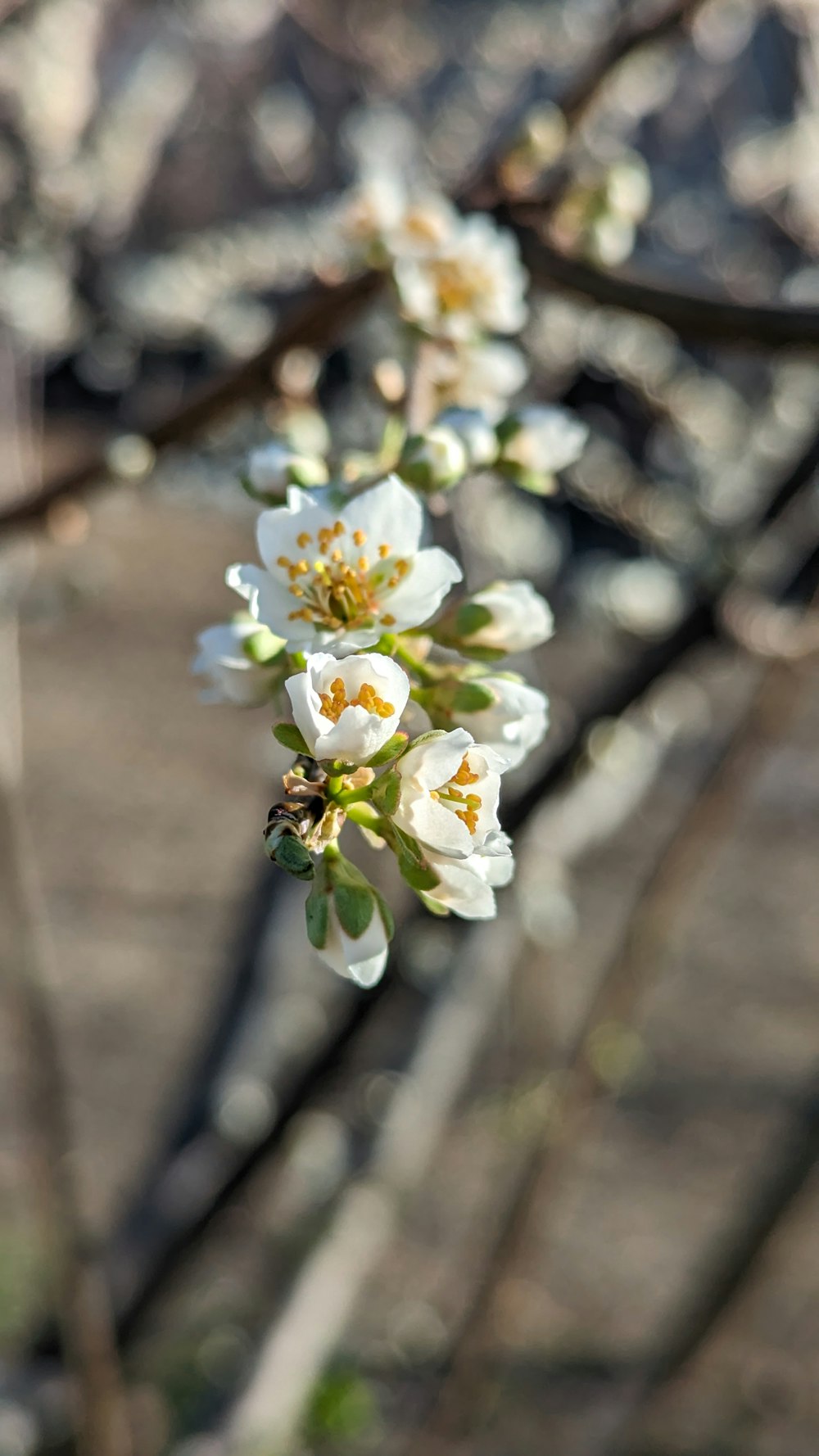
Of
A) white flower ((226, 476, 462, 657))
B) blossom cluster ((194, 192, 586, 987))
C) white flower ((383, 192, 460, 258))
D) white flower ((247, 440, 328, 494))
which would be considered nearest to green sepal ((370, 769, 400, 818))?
blossom cluster ((194, 192, 586, 987))

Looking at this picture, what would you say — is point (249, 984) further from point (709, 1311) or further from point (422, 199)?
point (422, 199)

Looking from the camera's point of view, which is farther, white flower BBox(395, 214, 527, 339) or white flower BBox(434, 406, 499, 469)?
white flower BBox(395, 214, 527, 339)

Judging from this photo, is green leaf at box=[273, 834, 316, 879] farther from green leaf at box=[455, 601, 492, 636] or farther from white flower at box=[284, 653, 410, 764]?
green leaf at box=[455, 601, 492, 636]

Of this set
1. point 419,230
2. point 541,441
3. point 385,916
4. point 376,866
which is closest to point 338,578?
point 385,916

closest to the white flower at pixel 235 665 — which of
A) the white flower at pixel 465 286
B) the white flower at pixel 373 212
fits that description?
the white flower at pixel 465 286

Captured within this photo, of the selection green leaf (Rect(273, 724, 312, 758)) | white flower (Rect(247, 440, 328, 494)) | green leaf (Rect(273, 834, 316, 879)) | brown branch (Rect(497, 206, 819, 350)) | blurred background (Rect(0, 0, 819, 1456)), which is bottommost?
blurred background (Rect(0, 0, 819, 1456))

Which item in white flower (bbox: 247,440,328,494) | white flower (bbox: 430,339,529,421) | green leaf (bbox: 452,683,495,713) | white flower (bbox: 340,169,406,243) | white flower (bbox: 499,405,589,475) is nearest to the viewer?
green leaf (bbox: 452,683,495,713)
